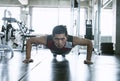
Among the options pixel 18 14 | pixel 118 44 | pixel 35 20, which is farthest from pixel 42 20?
pixel 118 44

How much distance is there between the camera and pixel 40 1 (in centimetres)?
1255

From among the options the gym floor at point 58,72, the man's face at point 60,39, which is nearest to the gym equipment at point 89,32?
the gym floor at point 58,72

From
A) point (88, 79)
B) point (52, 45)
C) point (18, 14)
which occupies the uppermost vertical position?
point (18, 14)

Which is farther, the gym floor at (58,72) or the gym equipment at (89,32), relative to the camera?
the gym equipment at (89,32)

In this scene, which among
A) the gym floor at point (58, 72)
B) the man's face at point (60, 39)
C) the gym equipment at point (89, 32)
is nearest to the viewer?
the gym floor at point (58, 72)

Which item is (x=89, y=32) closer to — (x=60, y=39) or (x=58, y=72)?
(x=60, y=39)

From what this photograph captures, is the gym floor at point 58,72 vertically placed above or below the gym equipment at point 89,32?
below

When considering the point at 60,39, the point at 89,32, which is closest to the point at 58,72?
the point at 60,39

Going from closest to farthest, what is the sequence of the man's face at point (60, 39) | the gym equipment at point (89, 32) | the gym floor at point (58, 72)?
the gym floor at point (58, 72), the man's face at point (60, 39), the gym equipment at point (89, 32)

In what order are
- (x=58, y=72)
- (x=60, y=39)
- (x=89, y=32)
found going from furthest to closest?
(x=89, y=32)
(x=60, y=39)
(x=58, y=72)

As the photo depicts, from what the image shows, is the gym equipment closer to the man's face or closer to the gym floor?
the gym floor

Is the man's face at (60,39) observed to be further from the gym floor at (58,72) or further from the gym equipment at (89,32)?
the gym equipment at (89,32)

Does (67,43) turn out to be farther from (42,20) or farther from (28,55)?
(42,20)

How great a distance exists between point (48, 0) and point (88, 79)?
1065 centimetres
